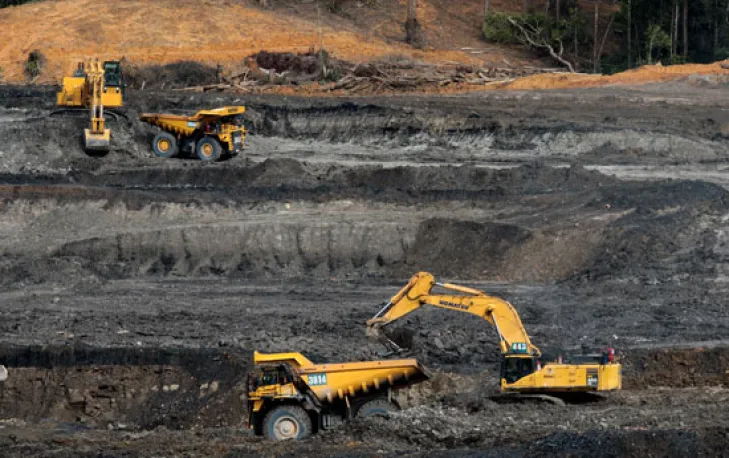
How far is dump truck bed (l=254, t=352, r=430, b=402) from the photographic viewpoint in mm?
14695

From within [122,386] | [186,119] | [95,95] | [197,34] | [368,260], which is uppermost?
[197,34]

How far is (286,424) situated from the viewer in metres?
14.6

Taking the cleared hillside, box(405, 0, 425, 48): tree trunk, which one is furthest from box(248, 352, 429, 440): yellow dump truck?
box(405, 0, 425, 48): tree trunk

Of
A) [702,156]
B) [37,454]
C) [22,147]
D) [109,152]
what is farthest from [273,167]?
[37,454]

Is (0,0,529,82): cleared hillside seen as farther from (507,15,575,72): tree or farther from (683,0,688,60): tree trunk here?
(683,0,688,60): tree trunk

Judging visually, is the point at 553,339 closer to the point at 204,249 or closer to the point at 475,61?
the point at 204,249

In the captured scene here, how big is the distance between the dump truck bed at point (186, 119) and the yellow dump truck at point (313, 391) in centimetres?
1744

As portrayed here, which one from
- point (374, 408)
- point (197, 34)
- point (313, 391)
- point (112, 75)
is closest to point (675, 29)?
point (197, 34)

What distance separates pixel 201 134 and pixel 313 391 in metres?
18.1

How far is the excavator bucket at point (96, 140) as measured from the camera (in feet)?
102

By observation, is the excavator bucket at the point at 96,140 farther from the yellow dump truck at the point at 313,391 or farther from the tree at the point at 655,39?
the tree at the point at 655,39

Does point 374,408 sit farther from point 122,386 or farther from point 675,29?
point 675,29

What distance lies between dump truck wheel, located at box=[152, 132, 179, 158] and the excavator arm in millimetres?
16914

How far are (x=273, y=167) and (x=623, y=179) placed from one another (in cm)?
844
